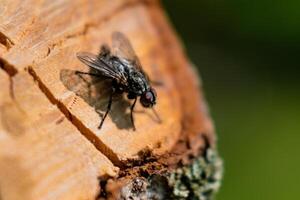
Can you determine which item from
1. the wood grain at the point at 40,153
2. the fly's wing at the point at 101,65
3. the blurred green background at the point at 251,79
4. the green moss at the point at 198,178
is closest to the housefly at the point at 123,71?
the fly's wing at the point at 101,65

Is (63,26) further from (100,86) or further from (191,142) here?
(191,142)

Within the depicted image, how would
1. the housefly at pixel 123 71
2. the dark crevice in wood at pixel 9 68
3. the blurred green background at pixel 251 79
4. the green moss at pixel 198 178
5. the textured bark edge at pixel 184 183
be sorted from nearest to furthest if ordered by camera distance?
the dark crevice in wood at pixel 9 68 < the textured bark edge at pixel 184 183 < the green moss at pixel 198 178 < the housefly at pixel 123 71 < the blurred green background at pixel 251 79

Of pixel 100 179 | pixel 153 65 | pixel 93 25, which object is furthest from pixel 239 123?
pixel 100 179

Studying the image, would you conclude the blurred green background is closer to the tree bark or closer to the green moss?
the green moss

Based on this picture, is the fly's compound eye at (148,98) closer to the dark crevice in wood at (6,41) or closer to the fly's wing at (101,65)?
the fly's wing at (101,65)

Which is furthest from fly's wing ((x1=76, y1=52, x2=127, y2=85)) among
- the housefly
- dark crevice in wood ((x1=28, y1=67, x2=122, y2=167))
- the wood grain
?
the wood grain

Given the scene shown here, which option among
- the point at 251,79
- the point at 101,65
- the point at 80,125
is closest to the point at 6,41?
the point at 80,125

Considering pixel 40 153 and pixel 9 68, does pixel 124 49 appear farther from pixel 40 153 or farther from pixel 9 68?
pixel 40 153
